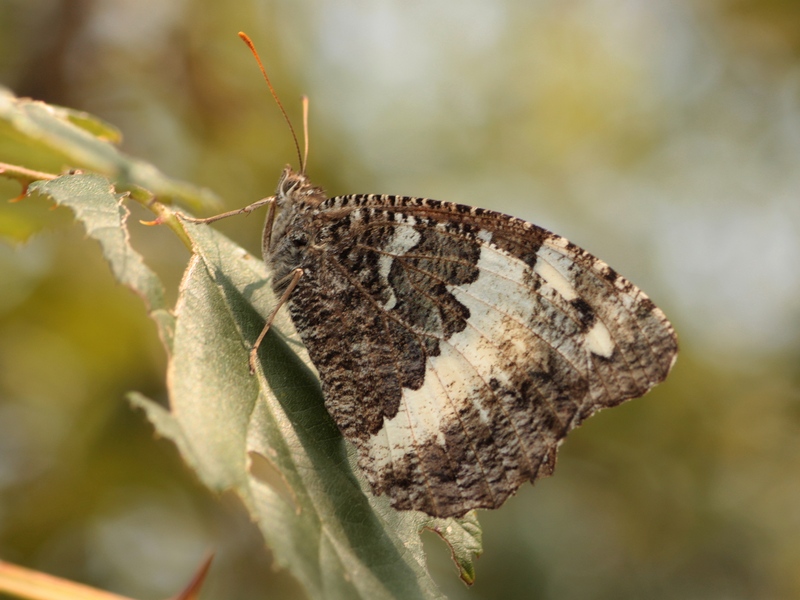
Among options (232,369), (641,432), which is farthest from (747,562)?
(232,369)

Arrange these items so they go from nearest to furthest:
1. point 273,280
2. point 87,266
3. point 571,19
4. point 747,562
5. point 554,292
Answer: point 554,292, point 273,280, point 87,266, point 747,562, point 571,19

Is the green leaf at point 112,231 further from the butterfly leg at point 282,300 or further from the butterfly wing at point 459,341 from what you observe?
the butterfly wing at point 459,341

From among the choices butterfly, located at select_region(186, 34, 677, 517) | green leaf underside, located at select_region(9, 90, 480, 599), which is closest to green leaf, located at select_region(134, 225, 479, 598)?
green leaf underside, located at select_region(9, 90, 480, 599)

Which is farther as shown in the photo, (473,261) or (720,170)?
(720,170)

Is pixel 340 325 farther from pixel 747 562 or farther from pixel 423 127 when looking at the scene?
pixel 747 562

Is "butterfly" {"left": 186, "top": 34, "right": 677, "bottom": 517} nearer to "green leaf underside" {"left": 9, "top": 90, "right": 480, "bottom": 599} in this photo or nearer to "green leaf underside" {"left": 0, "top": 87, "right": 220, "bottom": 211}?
"green leaf underside" {"left": 9, "top": 90, "right": 480, "bottom": 599}

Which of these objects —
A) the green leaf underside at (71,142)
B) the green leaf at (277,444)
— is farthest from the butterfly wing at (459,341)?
the green leaf underside at (71,142)

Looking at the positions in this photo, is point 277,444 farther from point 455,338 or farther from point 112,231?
point 455,338
